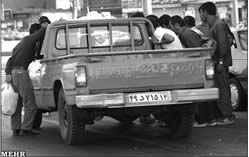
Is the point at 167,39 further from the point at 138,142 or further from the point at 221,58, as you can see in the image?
the point at 138,142

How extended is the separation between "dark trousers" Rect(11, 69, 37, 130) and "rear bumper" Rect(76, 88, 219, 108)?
7.06 ft

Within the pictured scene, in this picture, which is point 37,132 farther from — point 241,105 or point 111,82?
point 241,105

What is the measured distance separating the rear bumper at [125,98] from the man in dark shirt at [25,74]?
2161mm

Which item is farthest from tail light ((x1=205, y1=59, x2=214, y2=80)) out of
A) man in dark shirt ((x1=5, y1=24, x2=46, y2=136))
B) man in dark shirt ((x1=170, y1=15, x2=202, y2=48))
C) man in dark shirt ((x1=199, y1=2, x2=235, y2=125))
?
man in dark shirt ((x1=5, y1=24, x2=46, y2=136))

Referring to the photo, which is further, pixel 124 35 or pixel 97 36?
pixel 124 35

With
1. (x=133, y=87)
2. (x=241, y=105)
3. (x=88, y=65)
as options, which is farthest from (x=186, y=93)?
(x=241, y=105)

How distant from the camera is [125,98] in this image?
740cm

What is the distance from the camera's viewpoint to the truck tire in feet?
27.4

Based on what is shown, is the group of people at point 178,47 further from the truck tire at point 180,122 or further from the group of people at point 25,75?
the truck tire at point 180,122

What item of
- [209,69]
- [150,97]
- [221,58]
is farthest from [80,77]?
[221,58]

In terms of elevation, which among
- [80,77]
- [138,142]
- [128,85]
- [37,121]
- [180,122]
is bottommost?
[138,142]

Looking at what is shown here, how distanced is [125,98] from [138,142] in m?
1.17

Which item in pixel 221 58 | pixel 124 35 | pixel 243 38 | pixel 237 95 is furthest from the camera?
pixel 243 38

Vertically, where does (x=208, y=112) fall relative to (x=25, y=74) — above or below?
below
